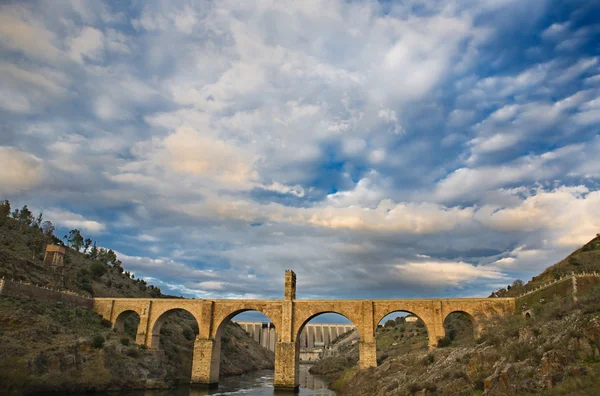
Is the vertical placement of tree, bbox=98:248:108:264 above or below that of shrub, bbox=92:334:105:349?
above

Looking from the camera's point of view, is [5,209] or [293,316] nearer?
[293,316]

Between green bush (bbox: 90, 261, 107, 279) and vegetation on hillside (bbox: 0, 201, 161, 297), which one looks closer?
vegetation on hillside (bbox: 0, 201, 161, 297)

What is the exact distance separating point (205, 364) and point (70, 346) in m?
13.1

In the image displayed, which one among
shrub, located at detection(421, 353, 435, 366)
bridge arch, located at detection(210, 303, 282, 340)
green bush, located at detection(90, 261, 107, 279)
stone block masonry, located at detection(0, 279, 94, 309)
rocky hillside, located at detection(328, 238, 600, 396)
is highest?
green bush, located at detection(90, 261, 107, 279)

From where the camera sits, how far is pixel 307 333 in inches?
5492

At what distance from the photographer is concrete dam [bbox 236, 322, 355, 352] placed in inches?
4951

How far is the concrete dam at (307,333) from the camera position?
12575 centimetres

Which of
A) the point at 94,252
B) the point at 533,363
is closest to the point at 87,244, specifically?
the point at 94,252

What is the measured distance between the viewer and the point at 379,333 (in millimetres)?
85125

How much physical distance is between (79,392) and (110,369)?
355 cm

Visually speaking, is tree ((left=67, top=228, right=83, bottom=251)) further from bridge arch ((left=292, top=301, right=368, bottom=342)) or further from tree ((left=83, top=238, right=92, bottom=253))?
bridge arch ((left=292, top=301, right=368, bottom=342))

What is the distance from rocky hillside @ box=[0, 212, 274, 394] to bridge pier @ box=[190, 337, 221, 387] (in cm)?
318

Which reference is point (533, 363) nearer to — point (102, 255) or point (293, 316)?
point (293, 316)

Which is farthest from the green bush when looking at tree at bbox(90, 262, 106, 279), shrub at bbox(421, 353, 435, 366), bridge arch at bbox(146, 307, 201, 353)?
shrub at bbox(421, 353, 435, 366)
